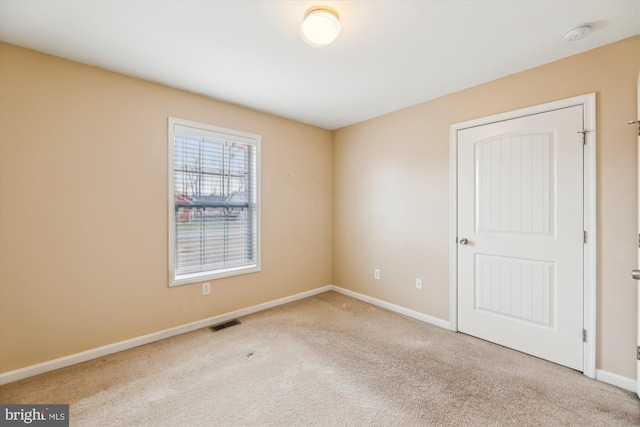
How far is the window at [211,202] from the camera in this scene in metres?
2.75

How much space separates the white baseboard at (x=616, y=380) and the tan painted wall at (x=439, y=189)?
4cm

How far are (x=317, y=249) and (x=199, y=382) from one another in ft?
7.57

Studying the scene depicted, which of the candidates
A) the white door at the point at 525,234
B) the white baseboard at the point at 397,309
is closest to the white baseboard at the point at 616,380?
the white door at the point at 525,234

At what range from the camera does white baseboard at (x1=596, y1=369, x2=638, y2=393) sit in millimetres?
1852

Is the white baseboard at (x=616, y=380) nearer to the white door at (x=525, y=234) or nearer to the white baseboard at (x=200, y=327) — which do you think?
the white baseboard at (x=200, y=327)

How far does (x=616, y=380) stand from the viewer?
1902mm

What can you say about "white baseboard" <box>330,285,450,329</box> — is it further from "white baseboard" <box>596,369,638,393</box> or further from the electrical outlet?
the electrical outlet

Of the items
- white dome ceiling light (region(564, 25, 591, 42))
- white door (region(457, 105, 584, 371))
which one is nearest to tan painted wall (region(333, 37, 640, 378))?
white door (region(457, 105, 584, 371))

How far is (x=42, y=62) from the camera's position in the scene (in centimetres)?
207

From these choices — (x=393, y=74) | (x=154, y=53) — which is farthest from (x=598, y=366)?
(x=154, y=53)

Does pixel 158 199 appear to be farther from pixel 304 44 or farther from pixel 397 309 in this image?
pixel 397 309

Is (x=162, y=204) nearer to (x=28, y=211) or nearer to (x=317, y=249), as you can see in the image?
(x=28, y=211)

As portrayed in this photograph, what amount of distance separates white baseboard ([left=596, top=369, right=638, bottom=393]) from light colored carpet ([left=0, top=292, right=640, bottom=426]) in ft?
0.15

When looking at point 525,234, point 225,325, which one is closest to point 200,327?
point 225,325
